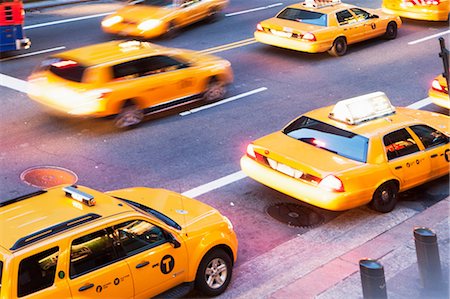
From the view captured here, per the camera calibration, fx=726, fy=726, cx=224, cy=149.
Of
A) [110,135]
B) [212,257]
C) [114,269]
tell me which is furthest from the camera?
[110,135]

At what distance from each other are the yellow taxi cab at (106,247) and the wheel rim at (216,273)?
0.5 inches

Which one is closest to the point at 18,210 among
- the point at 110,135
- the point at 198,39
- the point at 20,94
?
the point at 110,135

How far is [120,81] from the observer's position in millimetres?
13680

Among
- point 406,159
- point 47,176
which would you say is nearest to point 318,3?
point 406,159

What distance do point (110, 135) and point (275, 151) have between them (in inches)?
160

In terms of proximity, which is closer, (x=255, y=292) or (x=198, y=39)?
(x=255, y=292)

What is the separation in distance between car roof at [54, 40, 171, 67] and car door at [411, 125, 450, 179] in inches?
222

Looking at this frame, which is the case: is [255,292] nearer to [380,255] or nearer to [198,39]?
[380,255]

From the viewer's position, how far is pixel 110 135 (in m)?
13.6

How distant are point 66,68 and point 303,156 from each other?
5.48 metres

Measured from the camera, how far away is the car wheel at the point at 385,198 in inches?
416

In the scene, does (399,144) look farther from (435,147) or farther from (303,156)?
(303,156)

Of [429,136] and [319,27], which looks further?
[319,27]

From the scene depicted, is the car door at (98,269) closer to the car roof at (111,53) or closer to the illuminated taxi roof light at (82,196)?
the illuminated taxi roof light at (82,196)
